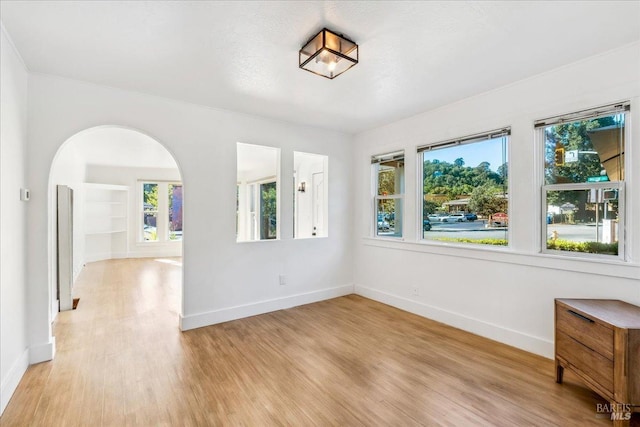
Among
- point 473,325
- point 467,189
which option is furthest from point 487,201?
point 473,325

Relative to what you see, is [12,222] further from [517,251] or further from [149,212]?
[149,212]

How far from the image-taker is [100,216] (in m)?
7.84

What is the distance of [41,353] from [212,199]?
2058 millimetres

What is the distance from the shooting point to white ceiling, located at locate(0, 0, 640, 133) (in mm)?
1823

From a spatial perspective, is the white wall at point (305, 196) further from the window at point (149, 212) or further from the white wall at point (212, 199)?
the window at point (149, 212)

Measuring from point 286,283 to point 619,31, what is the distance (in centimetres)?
403

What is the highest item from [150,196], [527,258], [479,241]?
[150,196]

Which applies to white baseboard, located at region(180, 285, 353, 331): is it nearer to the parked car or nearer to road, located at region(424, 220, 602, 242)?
road, located at region(424, 220, 602, 242)

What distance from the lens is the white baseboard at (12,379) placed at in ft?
6.55

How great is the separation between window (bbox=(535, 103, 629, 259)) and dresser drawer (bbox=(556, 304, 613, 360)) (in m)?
0.73

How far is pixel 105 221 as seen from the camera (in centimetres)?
799

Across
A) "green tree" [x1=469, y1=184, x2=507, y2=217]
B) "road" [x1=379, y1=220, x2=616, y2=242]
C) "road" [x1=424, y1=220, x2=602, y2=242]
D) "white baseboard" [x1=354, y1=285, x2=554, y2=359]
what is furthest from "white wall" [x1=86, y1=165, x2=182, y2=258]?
"green tree" [x1=469, y1=184, x2=507, y2=217]

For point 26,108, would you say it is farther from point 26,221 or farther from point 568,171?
point 568,171

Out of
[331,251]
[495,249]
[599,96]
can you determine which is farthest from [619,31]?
[331,251]
